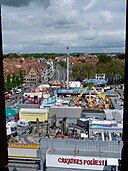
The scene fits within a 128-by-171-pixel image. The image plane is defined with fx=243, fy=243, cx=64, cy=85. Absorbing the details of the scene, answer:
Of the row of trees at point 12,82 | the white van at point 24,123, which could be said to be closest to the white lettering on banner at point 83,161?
the white van at point 24,123

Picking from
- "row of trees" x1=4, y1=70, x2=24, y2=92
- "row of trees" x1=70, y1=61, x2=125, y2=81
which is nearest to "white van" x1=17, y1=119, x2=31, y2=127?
"row of trees" x1=4, y1=70, x2=24, y2=92

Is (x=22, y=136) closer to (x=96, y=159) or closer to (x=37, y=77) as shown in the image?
(x=96, y=159)

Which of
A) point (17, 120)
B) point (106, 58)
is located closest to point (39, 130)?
point (17, 120)

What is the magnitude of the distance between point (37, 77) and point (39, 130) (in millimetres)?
15440

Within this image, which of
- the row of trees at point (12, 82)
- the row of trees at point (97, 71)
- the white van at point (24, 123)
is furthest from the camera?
the row of trees at point (97, 71)

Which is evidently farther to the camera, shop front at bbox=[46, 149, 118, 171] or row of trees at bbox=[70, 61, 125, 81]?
row of trees at bbox=[70, 61, 125, 81]

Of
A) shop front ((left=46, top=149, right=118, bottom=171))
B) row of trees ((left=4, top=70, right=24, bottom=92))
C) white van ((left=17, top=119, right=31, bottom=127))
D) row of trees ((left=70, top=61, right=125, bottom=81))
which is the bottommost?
white van ((left=17, top=119, right=31, bottom=127))

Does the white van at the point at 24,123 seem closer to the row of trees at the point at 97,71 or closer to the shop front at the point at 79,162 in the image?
the shop front at the point at 79,162

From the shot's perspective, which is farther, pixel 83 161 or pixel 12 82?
pixel 12 82

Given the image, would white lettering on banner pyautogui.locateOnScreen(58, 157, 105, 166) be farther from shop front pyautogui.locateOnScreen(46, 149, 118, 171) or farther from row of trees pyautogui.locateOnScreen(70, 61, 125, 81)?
row of trees pyautogui.locateOnScreen(70, 61, 125, 81)

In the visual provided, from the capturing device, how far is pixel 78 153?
6.93 m

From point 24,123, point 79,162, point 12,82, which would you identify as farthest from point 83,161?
point 12,82

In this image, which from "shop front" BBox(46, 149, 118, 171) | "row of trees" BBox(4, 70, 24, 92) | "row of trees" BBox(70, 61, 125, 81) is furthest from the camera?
"row of trees" BBox(70, 61, 125, 81)

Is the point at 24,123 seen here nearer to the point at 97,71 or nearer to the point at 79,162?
the point at 79,162
